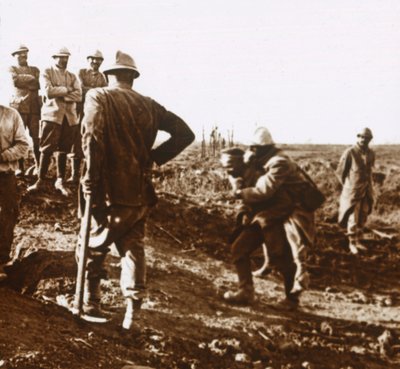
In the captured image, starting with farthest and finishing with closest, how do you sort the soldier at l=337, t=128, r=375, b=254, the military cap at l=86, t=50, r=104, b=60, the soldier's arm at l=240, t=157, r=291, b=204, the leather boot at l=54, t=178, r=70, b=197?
the soldier at l=337, t=128, r=375, b=254
the leather boot at l=54, t=178, r=70, b=197
the military cap at l=86, t=50, r=104, b=60
the soldier's arm at l=240, t=157, r=291, b=204

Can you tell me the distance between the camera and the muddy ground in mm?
4109

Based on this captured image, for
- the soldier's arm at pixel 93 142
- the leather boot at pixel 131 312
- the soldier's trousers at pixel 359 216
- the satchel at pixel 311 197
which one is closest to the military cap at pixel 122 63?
the soldier's arm at pixel 93 142

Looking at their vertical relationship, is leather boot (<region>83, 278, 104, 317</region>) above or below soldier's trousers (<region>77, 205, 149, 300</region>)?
below

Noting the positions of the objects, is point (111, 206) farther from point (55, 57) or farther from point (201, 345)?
point (55, 57)

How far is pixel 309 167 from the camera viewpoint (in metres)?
6.51

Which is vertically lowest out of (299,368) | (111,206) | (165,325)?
(299,368)

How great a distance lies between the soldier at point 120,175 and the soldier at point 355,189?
2441 mm

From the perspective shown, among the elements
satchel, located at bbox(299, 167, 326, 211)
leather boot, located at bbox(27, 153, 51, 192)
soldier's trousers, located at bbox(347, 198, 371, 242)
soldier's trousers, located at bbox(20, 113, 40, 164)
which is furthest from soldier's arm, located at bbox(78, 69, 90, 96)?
soldier's trousers, located at bbox(347, 198, 371, 242)

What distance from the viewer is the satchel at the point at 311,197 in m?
5.12

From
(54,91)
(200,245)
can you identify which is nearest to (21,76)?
(54,91)

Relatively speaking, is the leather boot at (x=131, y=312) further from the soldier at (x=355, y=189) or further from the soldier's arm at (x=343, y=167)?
the soldier's arm at (x=343, y=167)

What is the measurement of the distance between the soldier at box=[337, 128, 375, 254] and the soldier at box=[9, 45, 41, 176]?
2788 mm

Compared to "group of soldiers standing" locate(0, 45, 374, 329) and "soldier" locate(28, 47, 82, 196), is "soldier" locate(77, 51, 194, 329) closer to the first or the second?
"group of soldiers standing" locate(0, 45, 374, 329)

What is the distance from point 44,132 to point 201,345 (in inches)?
88.8
